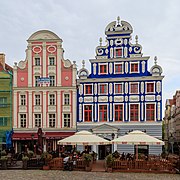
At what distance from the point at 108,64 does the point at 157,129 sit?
24.1 feet

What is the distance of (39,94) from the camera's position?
117ft

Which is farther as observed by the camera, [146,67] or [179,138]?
[179,138]

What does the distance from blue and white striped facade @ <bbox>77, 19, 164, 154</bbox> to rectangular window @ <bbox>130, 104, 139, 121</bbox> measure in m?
0.21

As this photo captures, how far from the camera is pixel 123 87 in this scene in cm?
3438

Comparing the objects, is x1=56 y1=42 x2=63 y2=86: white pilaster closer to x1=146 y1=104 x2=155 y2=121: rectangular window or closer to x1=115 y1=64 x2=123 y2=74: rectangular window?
x1=115 y1=64 x2=123 y2=74: rectangular window

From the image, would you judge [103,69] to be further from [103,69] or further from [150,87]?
[150,87]

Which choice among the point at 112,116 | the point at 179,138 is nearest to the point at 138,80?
the point at 112,116

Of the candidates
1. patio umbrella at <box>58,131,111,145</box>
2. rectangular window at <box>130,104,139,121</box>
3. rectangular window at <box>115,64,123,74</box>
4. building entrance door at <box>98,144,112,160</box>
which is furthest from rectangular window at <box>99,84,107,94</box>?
patio umbrella at <box>58,131,111,145</box>

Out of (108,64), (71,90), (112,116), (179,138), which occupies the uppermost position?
(108,64)

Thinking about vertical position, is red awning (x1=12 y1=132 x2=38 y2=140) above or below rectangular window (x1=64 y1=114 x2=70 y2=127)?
below

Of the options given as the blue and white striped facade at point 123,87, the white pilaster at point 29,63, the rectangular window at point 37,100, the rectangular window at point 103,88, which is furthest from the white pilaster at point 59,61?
the rectangular window at point 103,88

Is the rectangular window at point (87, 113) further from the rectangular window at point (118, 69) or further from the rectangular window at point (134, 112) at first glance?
the rectangular window at point (118, 69)

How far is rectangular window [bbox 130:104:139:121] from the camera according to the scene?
34.0 meters

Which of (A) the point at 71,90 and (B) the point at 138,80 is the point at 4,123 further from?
(B) the point at 138,80
